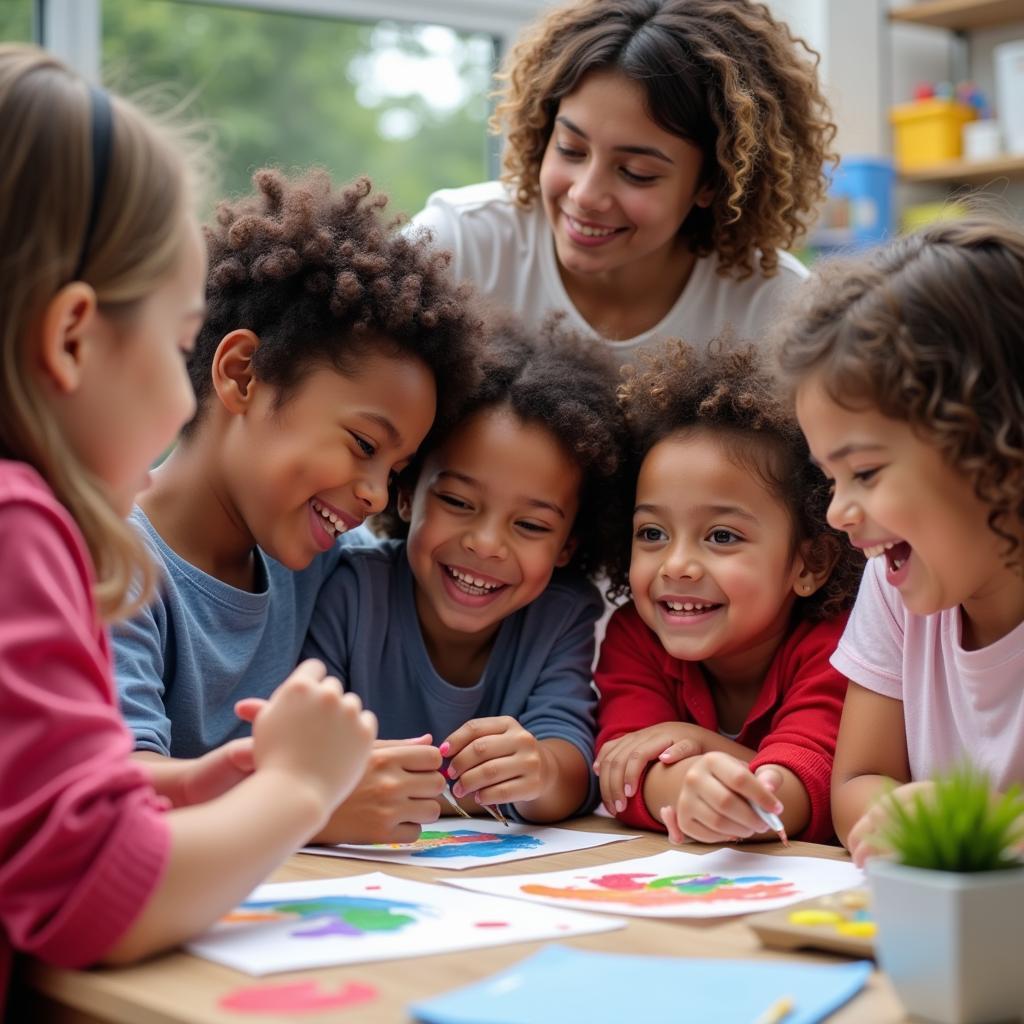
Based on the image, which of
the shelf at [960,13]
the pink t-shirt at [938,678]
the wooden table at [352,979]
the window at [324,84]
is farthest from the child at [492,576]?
the shelf at [960,13]

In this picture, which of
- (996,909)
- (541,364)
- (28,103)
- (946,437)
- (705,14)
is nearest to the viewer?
(996,909)

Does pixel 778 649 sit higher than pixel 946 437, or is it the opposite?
pixel 946 437

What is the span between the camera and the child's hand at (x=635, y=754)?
4.48 feet

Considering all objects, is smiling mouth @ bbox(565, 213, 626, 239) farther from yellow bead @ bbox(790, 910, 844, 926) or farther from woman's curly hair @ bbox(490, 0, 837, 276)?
yellow bead @ bbox(790, 910, 844, 926)

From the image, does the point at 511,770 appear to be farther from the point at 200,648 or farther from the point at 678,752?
the point at 200,648

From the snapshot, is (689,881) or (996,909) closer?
(996,909)

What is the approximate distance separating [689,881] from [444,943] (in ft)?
0.94

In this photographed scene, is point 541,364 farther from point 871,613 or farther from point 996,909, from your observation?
point 996,909

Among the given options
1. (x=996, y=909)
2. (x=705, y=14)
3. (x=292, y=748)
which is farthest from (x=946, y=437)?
(x=705, y=14)

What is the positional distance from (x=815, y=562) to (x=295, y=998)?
0.87 metres

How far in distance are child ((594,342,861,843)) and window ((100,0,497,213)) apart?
165 cm

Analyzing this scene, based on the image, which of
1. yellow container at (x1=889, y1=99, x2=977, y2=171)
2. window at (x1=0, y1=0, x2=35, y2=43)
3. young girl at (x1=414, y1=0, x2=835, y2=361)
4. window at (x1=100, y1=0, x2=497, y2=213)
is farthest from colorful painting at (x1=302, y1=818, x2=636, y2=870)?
yellow container at (x1=889, y1=99, x2=977, y2=171)

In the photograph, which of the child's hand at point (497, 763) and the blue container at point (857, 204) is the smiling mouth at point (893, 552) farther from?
the blue container at point (857, 204)

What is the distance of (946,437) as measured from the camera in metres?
1.05
